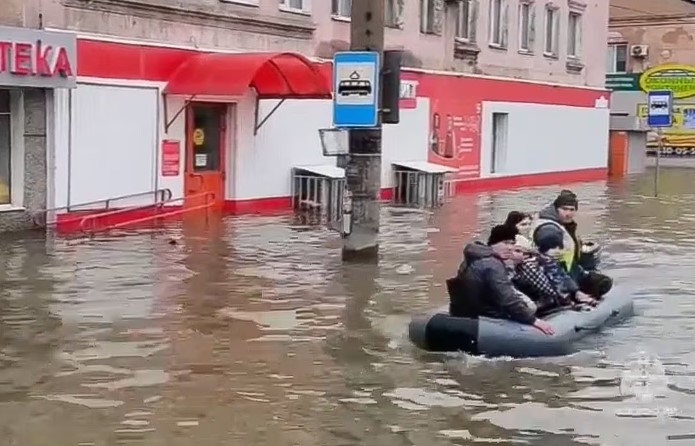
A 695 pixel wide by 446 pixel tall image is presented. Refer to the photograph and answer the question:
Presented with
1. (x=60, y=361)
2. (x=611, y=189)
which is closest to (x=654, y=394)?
(x=60, y=361)

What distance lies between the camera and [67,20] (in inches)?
738

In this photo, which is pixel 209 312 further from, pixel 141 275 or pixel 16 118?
pixel 16 118

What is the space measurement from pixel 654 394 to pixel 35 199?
11970 mm

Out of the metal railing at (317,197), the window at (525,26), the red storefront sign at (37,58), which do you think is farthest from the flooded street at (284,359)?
the window at (525,26)

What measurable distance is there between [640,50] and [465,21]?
2733 cm

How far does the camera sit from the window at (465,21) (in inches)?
1234

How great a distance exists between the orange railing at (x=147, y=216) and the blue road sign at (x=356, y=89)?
5.57 metres

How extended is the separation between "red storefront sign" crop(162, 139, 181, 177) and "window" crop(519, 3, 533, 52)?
Result: 1596 cm

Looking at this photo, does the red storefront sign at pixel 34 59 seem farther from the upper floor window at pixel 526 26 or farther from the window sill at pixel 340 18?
the upper floor window at pixel 526 26

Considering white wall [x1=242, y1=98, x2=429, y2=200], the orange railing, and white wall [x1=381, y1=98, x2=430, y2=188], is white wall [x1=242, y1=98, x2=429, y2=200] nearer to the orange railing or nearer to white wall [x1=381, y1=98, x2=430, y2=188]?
the orange railing

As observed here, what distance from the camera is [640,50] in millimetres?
56969

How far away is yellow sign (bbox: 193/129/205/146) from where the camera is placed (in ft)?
72.7

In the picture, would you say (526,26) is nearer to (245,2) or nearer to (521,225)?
(245,2)

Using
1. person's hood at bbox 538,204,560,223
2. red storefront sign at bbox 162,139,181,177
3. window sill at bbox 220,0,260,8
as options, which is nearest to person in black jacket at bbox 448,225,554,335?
person's hood at bbox 538,204,560,223
